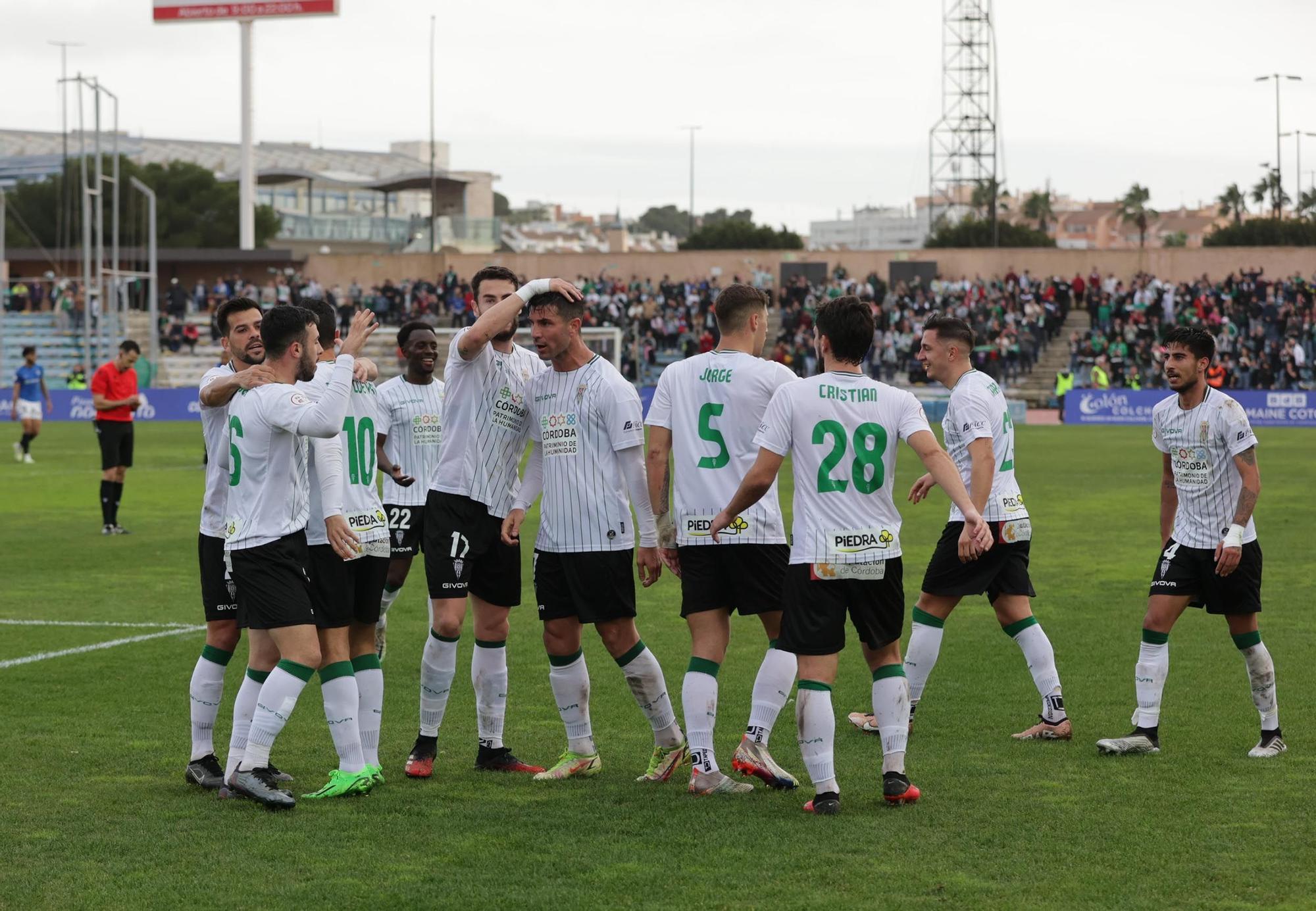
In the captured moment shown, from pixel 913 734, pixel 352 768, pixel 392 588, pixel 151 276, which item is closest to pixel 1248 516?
pixel 913 734

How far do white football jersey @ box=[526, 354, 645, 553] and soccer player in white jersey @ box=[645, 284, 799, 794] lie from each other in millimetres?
154

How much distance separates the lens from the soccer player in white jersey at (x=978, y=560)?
8078 millimetres

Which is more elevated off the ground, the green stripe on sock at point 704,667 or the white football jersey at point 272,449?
the white football jersey at point 272,449

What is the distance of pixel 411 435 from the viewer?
9.54m

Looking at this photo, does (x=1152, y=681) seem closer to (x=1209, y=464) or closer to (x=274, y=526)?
(x=1209, y=464)

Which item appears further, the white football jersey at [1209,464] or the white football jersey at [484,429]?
the white football jersey at [1209,464]

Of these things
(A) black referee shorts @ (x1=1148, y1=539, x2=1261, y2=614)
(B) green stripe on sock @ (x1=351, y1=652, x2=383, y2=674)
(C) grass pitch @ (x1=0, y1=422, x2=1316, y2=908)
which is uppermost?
(A) black referee shorts @ (x1=1148, y1=539, x2=1261, y2=614)

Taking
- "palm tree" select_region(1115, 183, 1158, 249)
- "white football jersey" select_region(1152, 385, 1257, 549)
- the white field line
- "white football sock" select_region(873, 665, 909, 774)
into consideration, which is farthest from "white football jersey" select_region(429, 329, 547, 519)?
"palm tree" select_region(1115, 183, 1158, 249)

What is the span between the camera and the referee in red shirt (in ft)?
58.3

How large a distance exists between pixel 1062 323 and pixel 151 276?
98.8 ft

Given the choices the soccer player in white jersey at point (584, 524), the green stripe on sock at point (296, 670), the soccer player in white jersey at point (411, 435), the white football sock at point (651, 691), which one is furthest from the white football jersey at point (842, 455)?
the soccer player in white jersey at point (411, 435)

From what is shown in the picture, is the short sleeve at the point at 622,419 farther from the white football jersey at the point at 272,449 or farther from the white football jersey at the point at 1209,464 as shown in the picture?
the white football jersey at the point at 1209,464

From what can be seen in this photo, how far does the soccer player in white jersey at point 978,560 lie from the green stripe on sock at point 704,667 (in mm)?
1538

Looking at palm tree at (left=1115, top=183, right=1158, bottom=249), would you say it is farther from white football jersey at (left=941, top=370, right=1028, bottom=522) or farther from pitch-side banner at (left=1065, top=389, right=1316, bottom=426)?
white football jersey at (left=941, top=370, right=1028, bottom=522)
